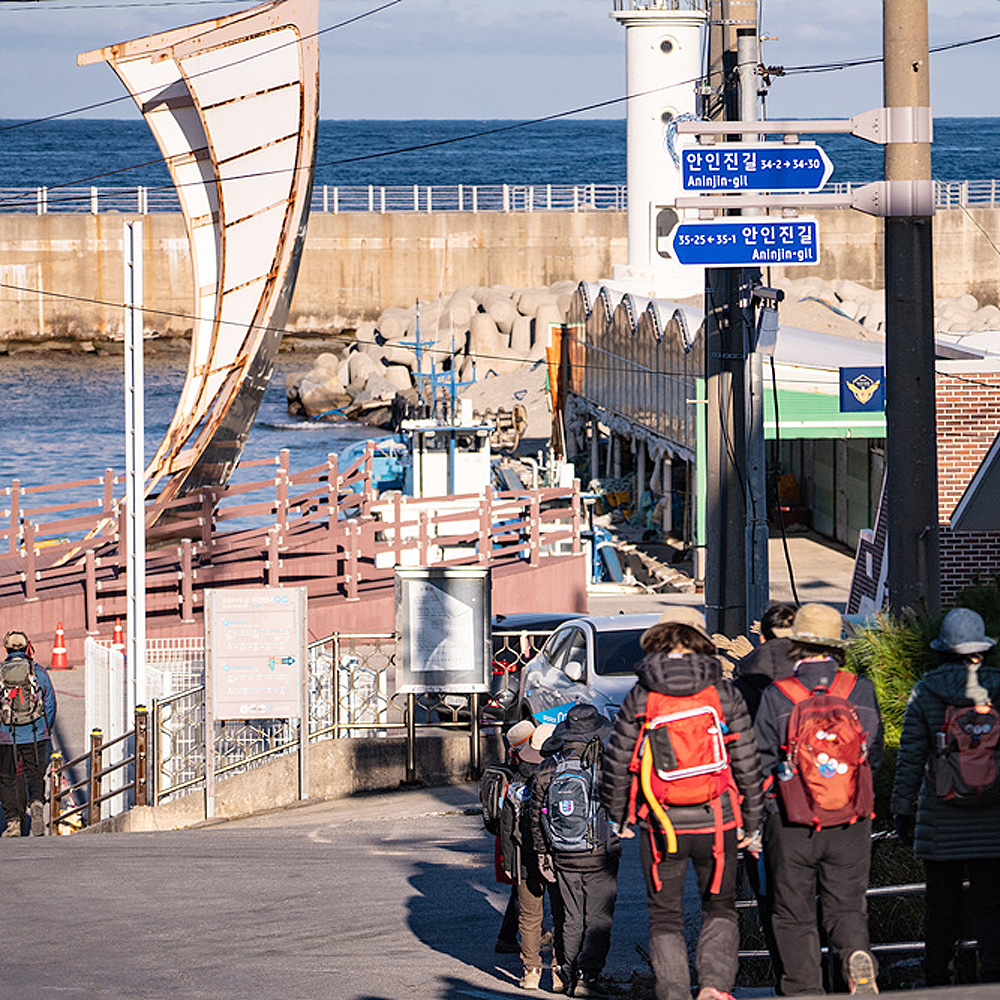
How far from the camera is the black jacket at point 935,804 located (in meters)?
6.05

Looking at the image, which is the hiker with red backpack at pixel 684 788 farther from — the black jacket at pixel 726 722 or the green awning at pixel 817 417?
the green awning at pixel 817 417

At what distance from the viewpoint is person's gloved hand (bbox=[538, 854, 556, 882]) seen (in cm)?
688

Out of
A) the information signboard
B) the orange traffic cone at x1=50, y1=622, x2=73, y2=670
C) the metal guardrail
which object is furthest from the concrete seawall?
the information signboard

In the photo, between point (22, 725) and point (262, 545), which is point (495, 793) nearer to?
point (22, 725)

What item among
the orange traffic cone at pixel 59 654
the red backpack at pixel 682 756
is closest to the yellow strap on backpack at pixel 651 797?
the red backpack at pixel 682 756

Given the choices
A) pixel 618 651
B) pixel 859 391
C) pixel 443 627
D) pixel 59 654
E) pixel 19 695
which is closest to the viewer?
pixel 19 695

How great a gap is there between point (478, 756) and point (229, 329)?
10.2 metres

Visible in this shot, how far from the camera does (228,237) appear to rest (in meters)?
22.3

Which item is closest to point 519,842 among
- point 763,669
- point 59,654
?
point 763,669

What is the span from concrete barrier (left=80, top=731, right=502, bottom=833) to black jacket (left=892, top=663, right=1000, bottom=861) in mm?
7687

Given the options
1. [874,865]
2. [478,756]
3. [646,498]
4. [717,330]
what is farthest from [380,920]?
[646,498]

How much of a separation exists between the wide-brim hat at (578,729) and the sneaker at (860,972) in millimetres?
1365

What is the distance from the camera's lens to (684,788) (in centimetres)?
584

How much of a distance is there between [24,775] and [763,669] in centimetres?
737
